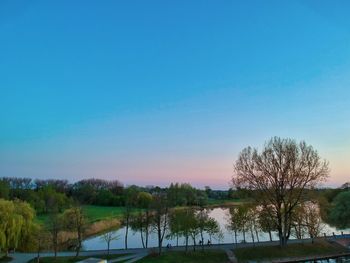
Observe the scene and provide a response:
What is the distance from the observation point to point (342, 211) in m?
53.7

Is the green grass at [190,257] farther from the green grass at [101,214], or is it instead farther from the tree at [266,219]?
the green grass at [101,214]

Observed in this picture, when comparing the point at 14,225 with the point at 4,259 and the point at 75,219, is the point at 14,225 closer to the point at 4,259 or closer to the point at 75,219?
the point at 4,259

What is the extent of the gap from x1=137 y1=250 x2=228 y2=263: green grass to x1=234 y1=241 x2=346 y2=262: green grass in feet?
7.04

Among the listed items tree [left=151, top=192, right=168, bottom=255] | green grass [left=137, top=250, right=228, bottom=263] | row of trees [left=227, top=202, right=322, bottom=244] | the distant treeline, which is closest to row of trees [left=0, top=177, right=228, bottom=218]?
the distant treeline

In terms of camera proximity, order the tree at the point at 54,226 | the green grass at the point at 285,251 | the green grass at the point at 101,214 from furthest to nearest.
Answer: the green grass at the point at 101,214 < the tree at the point at 54,226 < the green grass at the point at 285,251

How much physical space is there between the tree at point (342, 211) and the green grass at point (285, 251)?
28.2 feet

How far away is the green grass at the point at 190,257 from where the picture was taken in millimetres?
40381

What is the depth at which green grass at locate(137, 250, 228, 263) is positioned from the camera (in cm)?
4038

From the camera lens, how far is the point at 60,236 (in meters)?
57.8

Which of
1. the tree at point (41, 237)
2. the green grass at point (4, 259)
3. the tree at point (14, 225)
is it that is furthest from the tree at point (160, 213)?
the green grass at point (4, 259)

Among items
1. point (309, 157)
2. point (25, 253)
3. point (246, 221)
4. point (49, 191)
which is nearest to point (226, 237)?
point (246, 221)

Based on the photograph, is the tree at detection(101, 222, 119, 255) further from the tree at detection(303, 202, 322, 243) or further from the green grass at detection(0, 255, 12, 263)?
the tree at detection(303, 202, 322, 243)

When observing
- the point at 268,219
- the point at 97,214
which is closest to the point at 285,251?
the point at 268,219

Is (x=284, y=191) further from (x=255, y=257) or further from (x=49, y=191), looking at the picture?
(x=49, y=191)
